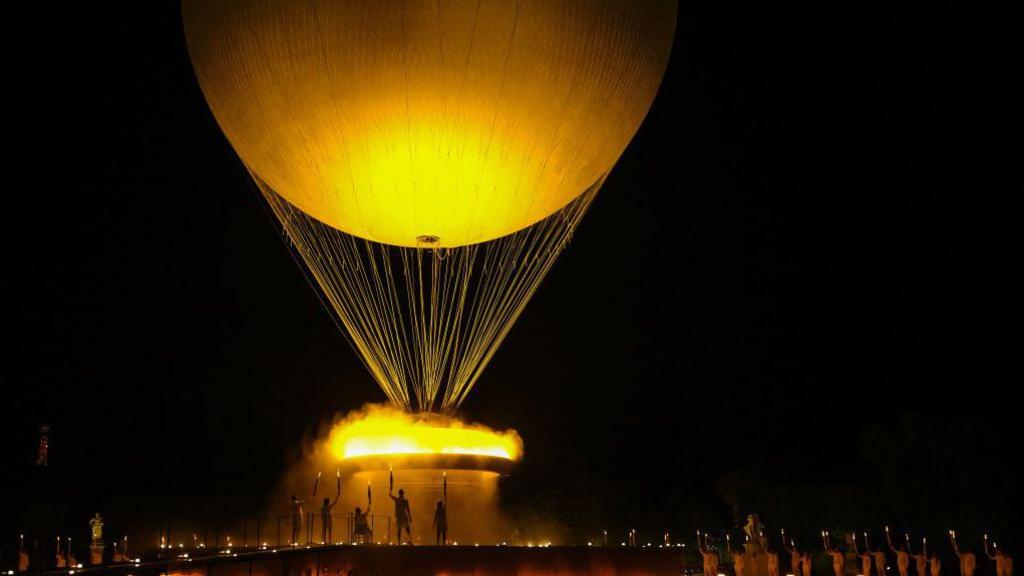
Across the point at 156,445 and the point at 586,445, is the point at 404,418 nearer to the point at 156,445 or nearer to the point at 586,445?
the point at 156,445

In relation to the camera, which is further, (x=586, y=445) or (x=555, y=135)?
(x=586, y=445)

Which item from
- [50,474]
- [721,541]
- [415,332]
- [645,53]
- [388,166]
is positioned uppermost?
[645,53]

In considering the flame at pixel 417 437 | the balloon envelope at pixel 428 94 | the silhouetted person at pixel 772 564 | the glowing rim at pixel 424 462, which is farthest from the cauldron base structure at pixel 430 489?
the silhouetted person at pixel 772 564

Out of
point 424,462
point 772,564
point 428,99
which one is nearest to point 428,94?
point 428,99

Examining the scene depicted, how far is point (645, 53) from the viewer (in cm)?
1474

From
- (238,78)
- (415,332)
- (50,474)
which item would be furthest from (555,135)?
(50,474)

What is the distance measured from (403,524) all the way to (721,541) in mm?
14806

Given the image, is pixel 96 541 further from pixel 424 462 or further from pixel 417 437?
pixel 417 437

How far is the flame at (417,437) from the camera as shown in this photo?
21094 mm

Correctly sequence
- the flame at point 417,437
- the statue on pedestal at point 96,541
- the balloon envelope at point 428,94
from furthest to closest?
the flame at point 417,437 → the statue on pedestal at point 96,541 → the balloon envelope at point 428,94

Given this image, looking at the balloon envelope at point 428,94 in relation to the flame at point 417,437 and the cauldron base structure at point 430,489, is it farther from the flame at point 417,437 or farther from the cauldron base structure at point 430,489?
the cauldron base structure at point 430,489

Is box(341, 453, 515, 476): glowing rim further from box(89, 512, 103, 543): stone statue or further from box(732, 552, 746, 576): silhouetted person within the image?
box(732, 552, 746, 576): silhouetted person

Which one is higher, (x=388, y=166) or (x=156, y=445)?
(x=388, y=166)

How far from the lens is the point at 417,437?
21094mm
